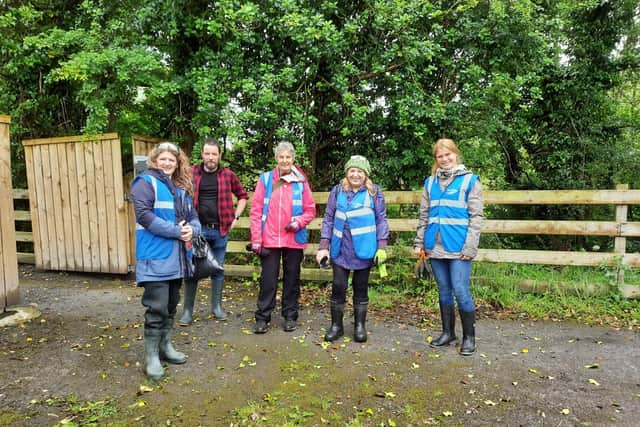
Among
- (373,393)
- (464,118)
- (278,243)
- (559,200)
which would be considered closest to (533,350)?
(373,393)

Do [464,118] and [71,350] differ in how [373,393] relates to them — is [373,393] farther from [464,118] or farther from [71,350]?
[464,118]

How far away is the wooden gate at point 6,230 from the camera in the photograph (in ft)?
15.2

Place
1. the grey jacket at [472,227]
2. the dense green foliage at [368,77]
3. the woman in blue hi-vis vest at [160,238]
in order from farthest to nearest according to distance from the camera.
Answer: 1. the dense green foliage at [368,77]
2. the grey jacket at [472,227]
3. the woman in blue hi-vis vest at [160,238]

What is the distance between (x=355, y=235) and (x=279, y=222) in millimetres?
754

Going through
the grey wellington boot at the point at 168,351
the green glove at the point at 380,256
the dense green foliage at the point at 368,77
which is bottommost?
the grey wellington boot at the point at 168,351

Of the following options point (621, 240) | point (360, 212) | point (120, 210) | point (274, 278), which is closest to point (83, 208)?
point (120, 210)

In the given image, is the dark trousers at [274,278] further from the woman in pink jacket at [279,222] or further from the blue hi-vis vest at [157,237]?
the blue hi-vis vest at [157,237]

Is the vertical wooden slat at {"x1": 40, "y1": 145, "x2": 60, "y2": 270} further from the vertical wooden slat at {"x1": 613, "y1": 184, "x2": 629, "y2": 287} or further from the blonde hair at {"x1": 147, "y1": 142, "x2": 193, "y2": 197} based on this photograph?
the vertical wooden slat at {"x1": 613, "y1": 184, "x2": 629, "y2": 287}

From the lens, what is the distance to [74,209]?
6543 mm

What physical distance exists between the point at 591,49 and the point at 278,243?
5.34 meters

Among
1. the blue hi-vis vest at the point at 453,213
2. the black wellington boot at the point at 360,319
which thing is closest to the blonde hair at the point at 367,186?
the blue hi-vis vest at the point at 453,213

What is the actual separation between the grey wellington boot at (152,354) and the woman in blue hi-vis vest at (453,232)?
Answer: 2319 millimetres

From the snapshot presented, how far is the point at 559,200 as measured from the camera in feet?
16.6

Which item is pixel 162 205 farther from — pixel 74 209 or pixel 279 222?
pixel 74 209
